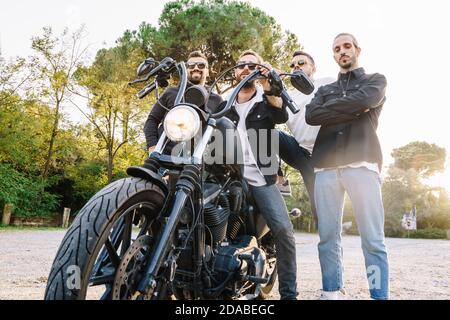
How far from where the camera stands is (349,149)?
2957 millimetres

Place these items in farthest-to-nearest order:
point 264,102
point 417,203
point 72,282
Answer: point 417,203 < point 264,102 < point 72,282

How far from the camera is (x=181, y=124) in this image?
2088 mm

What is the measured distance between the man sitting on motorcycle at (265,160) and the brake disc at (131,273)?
1.22 meters

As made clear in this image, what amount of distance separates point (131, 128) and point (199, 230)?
65.6 ft

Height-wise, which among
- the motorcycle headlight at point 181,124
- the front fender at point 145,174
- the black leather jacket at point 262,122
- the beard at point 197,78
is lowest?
the front fender at point 145,174

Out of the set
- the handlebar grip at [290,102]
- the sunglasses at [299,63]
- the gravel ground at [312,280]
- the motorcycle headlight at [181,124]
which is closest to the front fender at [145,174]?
the motorcycle headlight at [181,124]

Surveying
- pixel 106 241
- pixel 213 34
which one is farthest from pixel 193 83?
pixel 213 34

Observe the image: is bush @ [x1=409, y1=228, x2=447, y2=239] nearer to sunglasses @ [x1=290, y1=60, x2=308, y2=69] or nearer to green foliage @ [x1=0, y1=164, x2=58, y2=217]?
green foliage @ [x1=0, y1=164, x2=58, y2=217]

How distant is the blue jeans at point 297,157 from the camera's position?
A: 3.71 metres

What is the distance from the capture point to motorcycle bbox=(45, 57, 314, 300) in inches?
66.5

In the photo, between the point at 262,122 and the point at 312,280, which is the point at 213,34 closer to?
the point at 312,280

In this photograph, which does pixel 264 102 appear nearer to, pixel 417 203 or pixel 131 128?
pixel 131 128

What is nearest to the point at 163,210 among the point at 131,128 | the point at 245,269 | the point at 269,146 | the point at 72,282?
the point at 72,282

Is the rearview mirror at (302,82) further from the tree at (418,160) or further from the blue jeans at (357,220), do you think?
the tree at (418,160)
